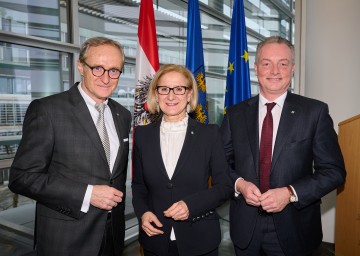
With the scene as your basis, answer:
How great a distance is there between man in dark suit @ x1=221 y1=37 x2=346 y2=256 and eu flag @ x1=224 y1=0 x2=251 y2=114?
184 centimetres

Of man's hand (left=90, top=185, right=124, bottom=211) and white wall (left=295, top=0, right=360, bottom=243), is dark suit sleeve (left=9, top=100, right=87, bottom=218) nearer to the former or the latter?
man's hand (left=90, top=185, right=124, bottom=211)

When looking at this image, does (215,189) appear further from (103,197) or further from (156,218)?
(103,197)

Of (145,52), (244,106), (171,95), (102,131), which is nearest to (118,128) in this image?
(102,131)

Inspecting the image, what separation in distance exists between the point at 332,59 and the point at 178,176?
9.58ft

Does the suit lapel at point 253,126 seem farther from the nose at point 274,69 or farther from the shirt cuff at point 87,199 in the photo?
the shirt cuff at point 87,199

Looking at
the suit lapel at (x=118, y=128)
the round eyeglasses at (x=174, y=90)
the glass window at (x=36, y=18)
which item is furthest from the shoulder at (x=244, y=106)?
the glass window at (x=36, y=18)

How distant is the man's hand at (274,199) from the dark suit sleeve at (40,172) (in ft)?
3.06

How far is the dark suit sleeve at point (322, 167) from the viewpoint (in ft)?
5.67

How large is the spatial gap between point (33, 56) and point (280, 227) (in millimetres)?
2802

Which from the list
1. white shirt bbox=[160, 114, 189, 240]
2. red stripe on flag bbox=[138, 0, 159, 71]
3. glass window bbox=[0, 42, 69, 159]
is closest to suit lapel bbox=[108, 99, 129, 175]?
white shirt bbox=[160, 114, 189, 240]

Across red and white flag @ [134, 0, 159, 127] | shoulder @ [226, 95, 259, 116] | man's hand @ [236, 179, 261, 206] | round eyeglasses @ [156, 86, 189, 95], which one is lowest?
man's hand @ [236, 179, 261, 206]

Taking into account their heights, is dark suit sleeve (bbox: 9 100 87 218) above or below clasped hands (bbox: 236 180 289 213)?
above

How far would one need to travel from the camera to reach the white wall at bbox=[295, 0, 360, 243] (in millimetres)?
3637

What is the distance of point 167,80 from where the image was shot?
1780 mm
